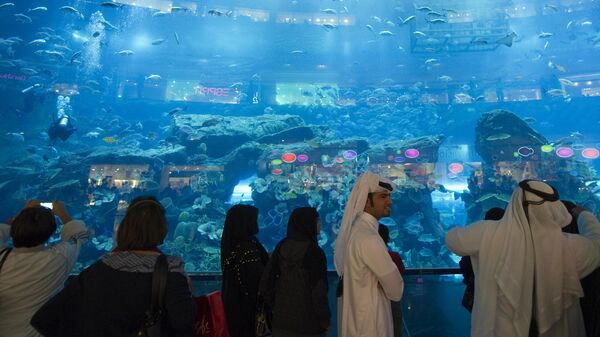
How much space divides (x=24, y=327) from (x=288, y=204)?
41.4ft

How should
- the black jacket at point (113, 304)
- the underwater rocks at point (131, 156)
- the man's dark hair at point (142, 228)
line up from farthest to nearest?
the underwater rocks at point (131, 156) < the man's dark hair at point (142, 228) < the black jacket at point (113, 304)

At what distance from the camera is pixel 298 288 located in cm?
215

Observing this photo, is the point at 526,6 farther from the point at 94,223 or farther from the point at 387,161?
the point at 94,223

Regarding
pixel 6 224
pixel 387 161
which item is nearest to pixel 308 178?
pixel 387 161

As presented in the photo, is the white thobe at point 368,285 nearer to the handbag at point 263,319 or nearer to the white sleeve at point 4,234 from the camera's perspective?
the handbag at point 263,319

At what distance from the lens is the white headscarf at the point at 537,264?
1.82m

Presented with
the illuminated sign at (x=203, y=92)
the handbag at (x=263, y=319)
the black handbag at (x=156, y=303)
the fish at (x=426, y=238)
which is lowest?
the fish at (x=426, y=238)

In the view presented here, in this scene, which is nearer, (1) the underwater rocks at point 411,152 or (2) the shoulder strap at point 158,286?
(2) the shoulder strap at point 158,286

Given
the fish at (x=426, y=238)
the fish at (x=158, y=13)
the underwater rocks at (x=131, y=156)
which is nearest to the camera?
the fish at (x=426, y=238)

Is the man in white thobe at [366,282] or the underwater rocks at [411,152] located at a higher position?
the underwater rocks at [411,152]

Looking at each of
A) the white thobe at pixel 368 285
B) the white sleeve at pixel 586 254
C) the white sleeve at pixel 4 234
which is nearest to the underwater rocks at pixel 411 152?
the white sleeve at pixel 586 254

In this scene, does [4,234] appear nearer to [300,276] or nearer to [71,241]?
[71,241]

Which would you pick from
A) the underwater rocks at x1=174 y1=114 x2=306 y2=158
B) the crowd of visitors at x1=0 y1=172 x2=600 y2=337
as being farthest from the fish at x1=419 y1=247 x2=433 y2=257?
the crowd of visitors at x1=0 y1=172 x2=600 y2=337

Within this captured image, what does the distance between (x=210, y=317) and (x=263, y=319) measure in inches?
29.5
